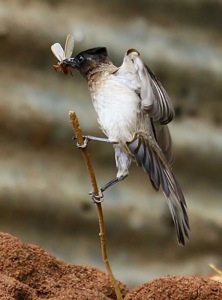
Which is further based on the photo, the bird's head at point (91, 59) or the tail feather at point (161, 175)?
the bird's head at point (91, 59)

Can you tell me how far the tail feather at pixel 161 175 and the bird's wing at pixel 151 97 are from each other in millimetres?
90

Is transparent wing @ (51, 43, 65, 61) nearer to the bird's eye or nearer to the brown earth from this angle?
the bird's eye

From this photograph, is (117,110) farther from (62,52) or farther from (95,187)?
(95,187)

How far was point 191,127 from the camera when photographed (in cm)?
446

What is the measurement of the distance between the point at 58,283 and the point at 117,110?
0.57 m

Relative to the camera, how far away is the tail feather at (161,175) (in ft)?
8.71

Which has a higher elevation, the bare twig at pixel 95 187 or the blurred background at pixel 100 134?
the blurred background at pixel 100 134

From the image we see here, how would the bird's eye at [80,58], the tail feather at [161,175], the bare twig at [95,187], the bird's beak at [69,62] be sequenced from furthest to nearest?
the bird's eye at [80,58], the bird's beak at [69,62], the tail feather at [161,175], the bare twig at [95,187]

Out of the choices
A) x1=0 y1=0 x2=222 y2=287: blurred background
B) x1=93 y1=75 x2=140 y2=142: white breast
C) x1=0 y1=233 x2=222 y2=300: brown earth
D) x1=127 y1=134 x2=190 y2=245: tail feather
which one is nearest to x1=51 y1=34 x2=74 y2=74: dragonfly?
x1=93 y1=75 x2=140 y2=142: white breast

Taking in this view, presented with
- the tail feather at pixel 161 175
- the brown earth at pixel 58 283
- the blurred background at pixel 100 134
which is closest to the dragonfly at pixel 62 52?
the tail feather at pixel 161 175

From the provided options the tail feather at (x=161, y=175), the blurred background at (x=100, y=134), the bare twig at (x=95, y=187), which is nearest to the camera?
the bare twig at (x=95, y=187)

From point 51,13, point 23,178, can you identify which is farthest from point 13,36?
A: point 23,178

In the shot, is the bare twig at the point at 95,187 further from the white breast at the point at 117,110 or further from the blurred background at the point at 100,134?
the blurred background at the point at 100,134

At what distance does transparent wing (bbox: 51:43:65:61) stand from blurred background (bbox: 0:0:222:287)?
1.48 meters
